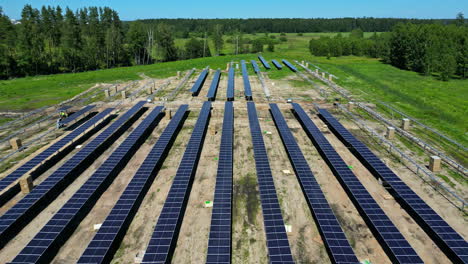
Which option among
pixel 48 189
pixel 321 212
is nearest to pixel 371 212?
pixel 321 212

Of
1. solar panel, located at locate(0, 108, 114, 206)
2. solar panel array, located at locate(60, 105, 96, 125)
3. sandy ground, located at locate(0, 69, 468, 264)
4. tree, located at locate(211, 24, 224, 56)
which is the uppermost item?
tree, located at locate(211, 24, 224, 56)

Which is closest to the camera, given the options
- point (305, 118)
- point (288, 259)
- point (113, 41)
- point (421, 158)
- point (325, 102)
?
point (288, 259)

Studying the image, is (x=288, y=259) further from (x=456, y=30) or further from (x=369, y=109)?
(x=456, y=30)

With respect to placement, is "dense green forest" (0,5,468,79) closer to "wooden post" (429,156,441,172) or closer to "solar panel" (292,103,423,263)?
"wooden post" (429,156,441,172)

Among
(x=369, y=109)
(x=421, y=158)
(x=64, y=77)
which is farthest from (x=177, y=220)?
(x=64, y=77)

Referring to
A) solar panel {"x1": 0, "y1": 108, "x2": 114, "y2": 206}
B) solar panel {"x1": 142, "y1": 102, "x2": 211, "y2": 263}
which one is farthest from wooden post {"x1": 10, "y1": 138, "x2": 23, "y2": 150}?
solar panel {"x1": 142, "y1": 102, "x2": 211, "y2": 263}
